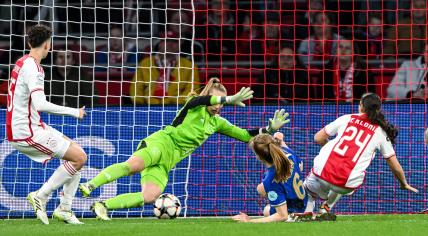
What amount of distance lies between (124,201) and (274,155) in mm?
1648

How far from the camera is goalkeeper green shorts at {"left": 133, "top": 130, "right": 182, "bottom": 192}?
39.0 ft

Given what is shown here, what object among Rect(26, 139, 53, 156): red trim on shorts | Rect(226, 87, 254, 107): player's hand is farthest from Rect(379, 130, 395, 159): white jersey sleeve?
Rect(26, 139, 53, 156): red trim on shorts

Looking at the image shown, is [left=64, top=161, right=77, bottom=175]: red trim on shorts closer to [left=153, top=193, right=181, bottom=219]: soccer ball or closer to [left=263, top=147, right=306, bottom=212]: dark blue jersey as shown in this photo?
[left=153, top=193, right=181, bottom=219]: soccer ball

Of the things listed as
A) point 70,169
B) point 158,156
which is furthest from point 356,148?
point 70,169

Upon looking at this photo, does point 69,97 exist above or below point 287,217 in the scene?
above

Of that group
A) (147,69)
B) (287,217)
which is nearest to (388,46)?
(147,69)

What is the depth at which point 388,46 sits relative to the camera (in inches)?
656

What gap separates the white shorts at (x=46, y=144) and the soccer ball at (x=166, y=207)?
4.19 ft

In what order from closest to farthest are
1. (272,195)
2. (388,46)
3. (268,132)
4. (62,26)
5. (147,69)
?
(272,195) → (268,132) → (147,69) → (388,46) → (62,26)

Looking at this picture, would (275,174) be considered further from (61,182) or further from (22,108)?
(22,108)

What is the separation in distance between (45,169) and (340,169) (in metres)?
4.36

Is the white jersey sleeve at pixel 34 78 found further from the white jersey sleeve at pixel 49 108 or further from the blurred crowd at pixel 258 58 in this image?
the blurred crowd at pixel 258 58

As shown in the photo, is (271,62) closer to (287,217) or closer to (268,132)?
(268,132)

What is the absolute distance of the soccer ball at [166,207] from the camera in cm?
1206
